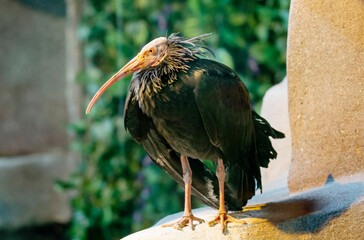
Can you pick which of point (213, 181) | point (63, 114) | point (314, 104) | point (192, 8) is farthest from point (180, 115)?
point (63, 114)

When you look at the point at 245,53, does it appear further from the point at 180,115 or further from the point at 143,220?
the point at 180,115

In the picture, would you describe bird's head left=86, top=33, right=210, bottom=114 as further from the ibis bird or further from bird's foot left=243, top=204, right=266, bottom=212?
bird's foot left=243, top=204, right=266, bottom=212

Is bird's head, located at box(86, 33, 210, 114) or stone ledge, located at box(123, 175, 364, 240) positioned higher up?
bird's head, located at box(86, 33, 210, 114)

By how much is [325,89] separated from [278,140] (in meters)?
0.94

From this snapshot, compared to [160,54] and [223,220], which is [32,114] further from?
[223,220]

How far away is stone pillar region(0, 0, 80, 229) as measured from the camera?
633cm

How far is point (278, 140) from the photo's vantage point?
142 inches

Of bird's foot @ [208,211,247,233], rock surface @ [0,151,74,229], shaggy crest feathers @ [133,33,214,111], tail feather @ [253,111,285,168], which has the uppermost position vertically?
shaggy crest feathers @ [133,33,214,111]

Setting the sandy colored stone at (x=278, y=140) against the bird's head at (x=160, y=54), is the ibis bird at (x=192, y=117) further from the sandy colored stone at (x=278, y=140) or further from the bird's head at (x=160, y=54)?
the sandy colored stone at (x=278, y=140)

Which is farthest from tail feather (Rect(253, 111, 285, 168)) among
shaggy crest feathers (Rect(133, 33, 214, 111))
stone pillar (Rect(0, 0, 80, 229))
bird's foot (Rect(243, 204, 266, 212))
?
stone pillar (Rect(0, 0, 80, 229))

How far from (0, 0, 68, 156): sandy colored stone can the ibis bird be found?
413 centimetres

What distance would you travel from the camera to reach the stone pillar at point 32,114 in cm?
633

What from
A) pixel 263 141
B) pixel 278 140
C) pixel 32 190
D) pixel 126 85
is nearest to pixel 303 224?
pixel 263 141

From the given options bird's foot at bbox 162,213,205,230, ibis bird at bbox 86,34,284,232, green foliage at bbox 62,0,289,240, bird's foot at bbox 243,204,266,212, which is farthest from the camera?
green foliage at bbox 62,0,289,240
